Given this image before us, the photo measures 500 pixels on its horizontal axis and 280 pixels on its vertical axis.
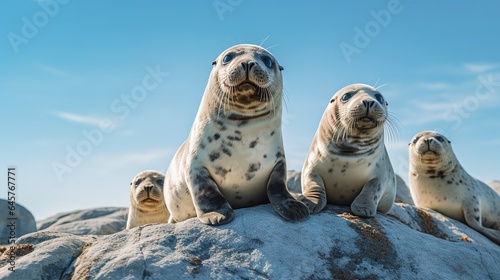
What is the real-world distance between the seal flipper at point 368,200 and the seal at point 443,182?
3.42 meters

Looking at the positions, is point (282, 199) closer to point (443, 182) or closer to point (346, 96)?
point (346, 96)

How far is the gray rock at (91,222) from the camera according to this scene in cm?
1396

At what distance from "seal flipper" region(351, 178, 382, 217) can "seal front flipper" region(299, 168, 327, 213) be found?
14.1 inches

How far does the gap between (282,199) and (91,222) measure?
9844 millimetres

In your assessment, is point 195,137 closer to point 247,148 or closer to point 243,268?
point 247,148

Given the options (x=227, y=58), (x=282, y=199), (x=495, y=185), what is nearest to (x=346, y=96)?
(x=227, y=58)

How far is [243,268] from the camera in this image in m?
4.95

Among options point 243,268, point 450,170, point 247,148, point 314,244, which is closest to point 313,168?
point 247,148

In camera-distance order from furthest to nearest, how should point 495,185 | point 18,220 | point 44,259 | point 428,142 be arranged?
point 495,185, point 18,220, point 428,142, point 44,259

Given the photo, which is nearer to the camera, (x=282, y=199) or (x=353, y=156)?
(x=282, y=199)

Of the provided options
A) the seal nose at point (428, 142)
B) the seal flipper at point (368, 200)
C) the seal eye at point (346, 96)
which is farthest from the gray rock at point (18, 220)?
the seal flipper at point (368, 200)

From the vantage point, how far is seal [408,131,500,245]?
33.4ft

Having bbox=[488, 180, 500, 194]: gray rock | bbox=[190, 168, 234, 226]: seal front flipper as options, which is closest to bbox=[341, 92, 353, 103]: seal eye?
bbox=[190, 168, 234, 226]: seal front flipper

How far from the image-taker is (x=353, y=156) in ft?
23.7
